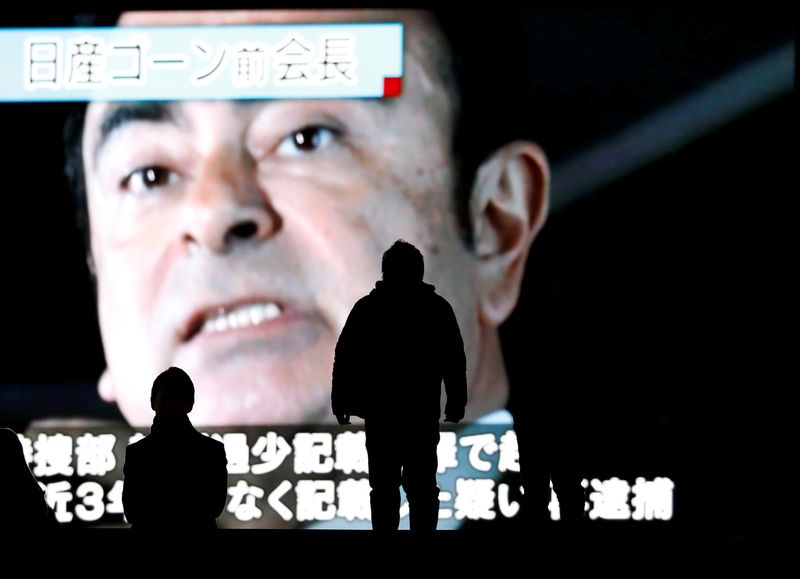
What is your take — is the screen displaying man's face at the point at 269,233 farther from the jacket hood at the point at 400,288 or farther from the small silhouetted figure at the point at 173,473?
the small silhouetted figure at the point at 173,473

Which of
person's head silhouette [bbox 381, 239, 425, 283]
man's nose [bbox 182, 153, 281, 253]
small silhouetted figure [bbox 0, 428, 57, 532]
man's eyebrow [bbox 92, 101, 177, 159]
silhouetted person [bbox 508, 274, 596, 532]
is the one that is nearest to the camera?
small silhouetted figure [bbox 0, 428, 57, 532]

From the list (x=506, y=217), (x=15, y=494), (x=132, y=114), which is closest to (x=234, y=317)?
(x=132, y=114)

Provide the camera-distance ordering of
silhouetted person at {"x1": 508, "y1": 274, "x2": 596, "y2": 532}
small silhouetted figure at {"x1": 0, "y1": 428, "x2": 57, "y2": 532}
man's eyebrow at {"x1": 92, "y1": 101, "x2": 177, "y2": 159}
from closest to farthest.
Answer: small silhouetted figure at {"x1": 0, "y1": 428, "x2": 57, "y2": 532} → silhouetted person at {"x1": 508, "y1": 274, "x2": 596, "y2": 532} → man's eyebrow at {"x1": 92, "y1": 101, "x2": 177, "y2": 159}

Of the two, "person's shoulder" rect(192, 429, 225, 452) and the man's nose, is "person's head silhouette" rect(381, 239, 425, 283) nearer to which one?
"person's shoulder" rect(192, 429, 225, 452)

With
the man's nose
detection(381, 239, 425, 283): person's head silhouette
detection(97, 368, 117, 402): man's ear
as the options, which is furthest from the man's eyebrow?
detection(381, 239, 425, 283): person's head silhouette

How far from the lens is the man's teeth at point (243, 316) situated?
4336mm

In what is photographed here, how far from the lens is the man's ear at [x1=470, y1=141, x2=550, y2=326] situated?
4375mm

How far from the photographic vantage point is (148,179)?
14.5 ft

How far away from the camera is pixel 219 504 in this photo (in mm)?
2725

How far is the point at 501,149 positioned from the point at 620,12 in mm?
664

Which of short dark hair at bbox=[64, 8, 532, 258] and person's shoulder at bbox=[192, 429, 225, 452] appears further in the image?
short dark hair at bbox=[64, 8, 532, 258]

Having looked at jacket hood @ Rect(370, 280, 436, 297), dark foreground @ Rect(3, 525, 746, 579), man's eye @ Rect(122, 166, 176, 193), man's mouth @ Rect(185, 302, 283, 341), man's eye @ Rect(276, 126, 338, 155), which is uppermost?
man's eye @ Rect(276, 126, 338, 155)

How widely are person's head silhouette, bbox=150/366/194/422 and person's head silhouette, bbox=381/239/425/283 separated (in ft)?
1.90

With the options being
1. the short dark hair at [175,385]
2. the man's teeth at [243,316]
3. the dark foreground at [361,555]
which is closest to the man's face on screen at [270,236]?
the man's teeth at [243,316]
